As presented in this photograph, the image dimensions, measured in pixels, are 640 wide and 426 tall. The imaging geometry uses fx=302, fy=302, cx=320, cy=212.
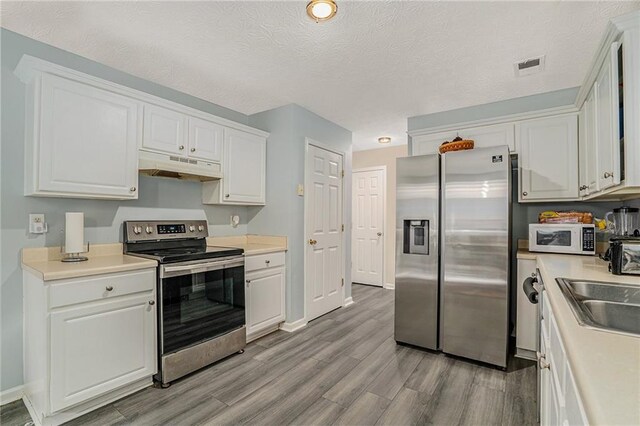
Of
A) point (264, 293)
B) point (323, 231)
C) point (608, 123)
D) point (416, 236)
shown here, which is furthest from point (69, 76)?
point (608, 123)

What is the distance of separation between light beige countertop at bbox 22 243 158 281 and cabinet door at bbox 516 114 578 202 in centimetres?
338

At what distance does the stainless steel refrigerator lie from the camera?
2.52m

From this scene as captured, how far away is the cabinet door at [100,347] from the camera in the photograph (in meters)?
1.76

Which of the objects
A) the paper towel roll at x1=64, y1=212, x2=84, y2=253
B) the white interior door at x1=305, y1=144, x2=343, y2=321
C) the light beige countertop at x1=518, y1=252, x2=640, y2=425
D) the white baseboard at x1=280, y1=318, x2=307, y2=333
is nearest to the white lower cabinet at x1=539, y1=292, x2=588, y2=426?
the light beige countertop at x1=518, y1=252, x2=640, y2=425

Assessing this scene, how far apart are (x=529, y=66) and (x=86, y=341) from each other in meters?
3.78

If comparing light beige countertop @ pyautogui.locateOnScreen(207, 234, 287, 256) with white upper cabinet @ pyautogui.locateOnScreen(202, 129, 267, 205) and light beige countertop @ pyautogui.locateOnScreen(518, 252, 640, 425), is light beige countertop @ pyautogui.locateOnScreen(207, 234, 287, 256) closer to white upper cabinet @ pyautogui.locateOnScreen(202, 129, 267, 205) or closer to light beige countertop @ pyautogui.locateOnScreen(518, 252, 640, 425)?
white upper cabinet @ pyautogui.locateOnScreen(202, 129, 267, 205)

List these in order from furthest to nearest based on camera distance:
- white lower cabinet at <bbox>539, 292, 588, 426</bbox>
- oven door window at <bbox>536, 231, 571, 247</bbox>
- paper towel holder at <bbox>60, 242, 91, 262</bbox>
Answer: oven door window at <bbox>536, 231, 571, 247</bbox>
paper towel holder at <bbox>60, 242, 91, 262</bbox>
white lower cabinet at <bbox>539, 292, 588, 426</bbox>

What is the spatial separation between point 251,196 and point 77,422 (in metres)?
2.20

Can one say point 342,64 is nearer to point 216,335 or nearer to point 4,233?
point 216,335

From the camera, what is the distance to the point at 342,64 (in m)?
2.49

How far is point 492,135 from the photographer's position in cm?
317

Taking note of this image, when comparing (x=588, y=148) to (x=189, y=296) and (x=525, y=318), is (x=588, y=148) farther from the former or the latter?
(x=189, y=296)

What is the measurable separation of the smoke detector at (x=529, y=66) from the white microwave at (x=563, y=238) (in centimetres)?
134

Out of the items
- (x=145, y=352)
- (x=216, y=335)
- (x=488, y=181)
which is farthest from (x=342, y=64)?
(x=145, y=352)
